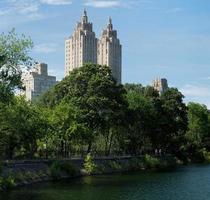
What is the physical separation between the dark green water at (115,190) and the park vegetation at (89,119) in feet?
25.2

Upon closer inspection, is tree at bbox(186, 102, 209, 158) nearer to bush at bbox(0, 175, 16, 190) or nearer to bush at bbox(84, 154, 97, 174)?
bush at bbox(84, 154, 97, 174)

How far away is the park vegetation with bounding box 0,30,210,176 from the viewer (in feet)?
181

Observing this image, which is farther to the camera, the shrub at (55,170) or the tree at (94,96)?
the tree at (94,96)

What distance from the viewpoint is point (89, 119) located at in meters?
80.5

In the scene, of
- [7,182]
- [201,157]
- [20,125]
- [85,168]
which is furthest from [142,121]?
[7,182]

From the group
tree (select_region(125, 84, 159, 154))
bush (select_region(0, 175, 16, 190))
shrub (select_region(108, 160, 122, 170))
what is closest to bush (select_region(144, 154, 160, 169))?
tree (select_region(125, 84, 159, 154))

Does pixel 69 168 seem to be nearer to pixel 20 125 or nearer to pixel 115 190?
pixel 20 125

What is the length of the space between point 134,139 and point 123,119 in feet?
→ 46.8

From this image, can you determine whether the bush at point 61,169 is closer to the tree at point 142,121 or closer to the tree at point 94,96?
the tree at point 94,96

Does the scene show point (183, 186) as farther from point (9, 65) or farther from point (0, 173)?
point (9, 65)

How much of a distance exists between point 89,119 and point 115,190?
99.5ft

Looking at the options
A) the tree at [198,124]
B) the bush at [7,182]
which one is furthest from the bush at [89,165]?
the tree at [198,124]

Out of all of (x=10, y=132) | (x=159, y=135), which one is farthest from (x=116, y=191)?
(x=159, y=135)

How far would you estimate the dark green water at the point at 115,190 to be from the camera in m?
45.7
